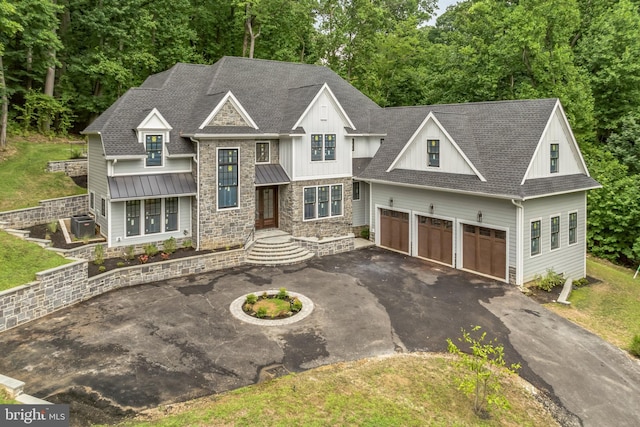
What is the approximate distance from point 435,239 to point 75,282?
595 inches

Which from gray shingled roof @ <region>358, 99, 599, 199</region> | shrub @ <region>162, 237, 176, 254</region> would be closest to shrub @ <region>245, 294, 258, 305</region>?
shrub @ <region>162, 237, 176, 254</region>

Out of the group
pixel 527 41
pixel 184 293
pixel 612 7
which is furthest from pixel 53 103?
pixel 612 7

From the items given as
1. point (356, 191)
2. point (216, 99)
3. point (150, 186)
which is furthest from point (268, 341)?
point (356, 191)

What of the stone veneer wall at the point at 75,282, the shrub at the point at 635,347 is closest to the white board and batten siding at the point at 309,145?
the stone veneer wall at the point at 75,282

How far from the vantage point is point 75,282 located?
14789 mm

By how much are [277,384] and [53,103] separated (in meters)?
29.3

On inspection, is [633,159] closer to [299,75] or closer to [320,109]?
[320,109]

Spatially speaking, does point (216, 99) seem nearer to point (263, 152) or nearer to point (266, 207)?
point (263, 152)

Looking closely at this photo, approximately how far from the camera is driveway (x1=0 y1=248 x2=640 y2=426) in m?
9.79

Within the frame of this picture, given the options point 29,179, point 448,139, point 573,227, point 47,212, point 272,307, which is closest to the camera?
point 272,307

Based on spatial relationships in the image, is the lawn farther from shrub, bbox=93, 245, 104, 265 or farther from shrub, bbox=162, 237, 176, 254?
shrub, bbox=162, 237, 176, 254

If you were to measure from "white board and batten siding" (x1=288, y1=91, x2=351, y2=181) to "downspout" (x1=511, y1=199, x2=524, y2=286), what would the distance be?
9.65 meters

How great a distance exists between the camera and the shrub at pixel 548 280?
17.5 metres

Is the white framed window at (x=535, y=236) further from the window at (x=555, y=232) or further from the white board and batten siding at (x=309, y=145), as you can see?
the white board and batten siding at (x=309, y=145)
